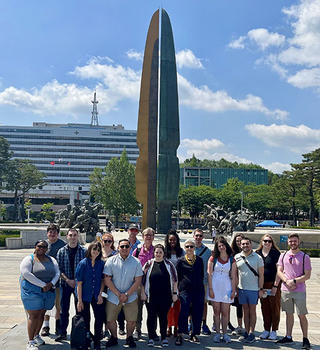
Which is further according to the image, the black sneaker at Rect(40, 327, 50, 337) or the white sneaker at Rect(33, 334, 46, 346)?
the black sneaker at Rect(40, 327, 50, 337)

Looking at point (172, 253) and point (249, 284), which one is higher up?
point (172, 253)

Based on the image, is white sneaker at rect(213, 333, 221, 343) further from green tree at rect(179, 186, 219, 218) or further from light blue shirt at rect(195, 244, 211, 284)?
green tree at rect(179, 186, 219, 218)

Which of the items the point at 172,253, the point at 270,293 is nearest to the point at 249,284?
the point at 270,293

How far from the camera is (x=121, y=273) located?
211 inches

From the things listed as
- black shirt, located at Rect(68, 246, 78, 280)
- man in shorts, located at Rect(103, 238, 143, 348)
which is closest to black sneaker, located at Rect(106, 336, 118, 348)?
man in shorts, located at Rect(103, 238, 143, 348)

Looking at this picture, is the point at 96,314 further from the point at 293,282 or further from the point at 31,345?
the point at 293,282

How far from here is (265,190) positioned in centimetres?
6875

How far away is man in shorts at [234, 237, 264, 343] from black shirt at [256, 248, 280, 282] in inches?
9.4

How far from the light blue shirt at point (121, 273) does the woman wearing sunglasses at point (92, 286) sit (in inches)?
5.3

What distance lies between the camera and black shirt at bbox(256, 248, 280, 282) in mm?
5969

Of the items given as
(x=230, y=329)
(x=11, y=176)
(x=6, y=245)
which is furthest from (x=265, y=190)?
(x=230, y=329)

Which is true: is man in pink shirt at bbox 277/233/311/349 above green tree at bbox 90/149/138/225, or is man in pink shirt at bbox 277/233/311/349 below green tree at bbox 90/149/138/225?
below

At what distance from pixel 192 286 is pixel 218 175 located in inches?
3549

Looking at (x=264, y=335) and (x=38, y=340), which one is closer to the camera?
(x=38, y=340)
